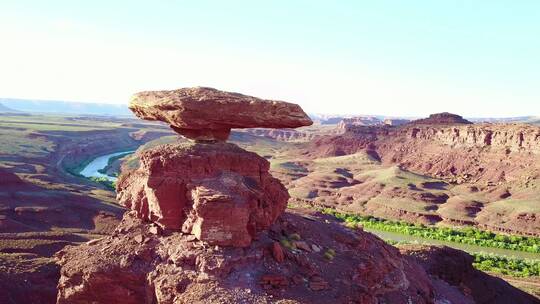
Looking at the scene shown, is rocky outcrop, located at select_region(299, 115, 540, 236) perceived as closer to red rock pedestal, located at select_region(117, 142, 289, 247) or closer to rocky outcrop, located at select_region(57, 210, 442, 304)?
rocky outcrop, located at select_region(57, 210, 442, 304)

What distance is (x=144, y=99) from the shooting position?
1062 inches

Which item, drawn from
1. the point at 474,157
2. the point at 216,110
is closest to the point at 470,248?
the point at 474,157

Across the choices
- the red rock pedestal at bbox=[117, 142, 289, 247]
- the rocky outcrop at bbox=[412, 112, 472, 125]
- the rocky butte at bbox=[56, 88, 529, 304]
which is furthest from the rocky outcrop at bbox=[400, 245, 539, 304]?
the rocky outcrop at bbox=[412, 112, 472, 125]

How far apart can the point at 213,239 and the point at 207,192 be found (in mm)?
2106

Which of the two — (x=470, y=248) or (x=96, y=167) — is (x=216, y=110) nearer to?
(x=470, y=248)

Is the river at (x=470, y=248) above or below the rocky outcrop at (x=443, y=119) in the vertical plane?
below

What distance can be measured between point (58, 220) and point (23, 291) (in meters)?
27.9

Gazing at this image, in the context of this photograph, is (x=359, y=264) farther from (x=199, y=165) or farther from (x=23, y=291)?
(x=23, y=291)

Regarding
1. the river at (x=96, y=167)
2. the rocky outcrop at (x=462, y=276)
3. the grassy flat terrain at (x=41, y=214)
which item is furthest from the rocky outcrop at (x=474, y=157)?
the river at (x=96, y=167)

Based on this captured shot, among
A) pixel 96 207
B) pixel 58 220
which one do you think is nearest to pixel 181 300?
pixel 58 220

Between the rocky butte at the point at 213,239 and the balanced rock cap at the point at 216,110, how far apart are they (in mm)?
49

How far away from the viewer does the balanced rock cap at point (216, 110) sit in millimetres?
25516

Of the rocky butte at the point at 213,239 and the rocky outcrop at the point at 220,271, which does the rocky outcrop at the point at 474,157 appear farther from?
the rocky outcrop at the point at 220,271

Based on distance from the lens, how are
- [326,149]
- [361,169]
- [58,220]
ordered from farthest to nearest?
[326,149] → [361,169] → [58,220]
